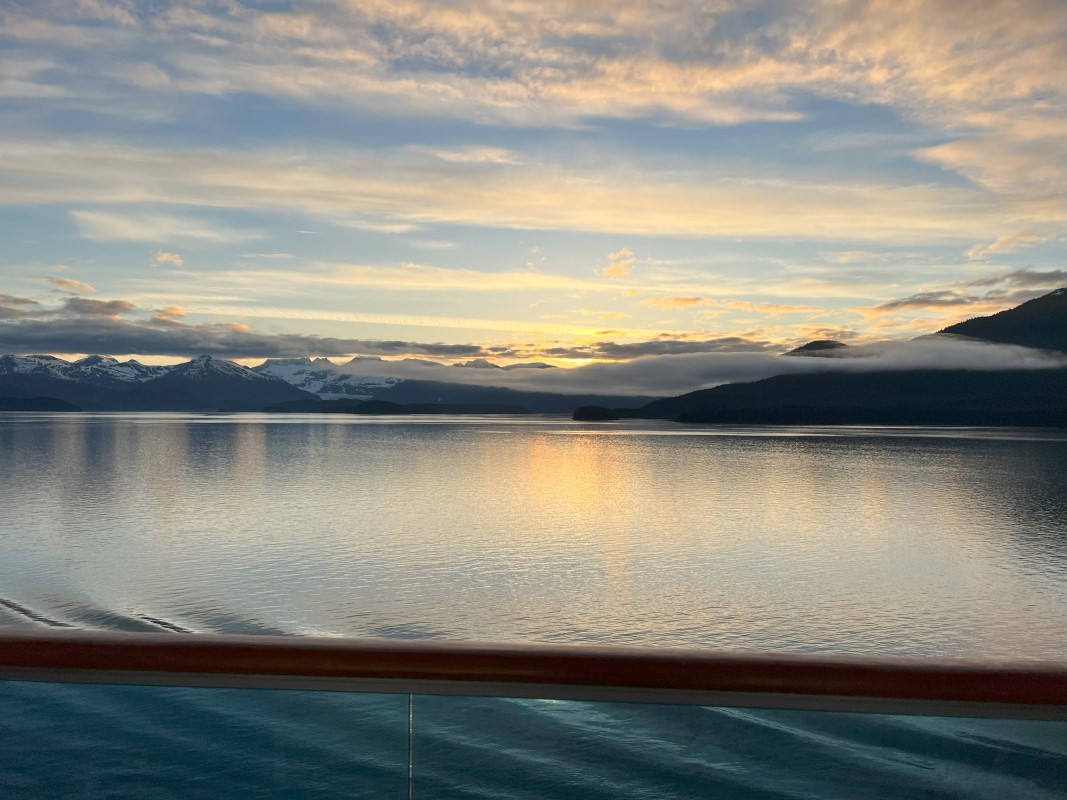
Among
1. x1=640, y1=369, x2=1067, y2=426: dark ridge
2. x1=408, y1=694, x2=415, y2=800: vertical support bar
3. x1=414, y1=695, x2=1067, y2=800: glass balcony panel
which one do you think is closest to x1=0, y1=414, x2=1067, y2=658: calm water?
x1=414, y1=695, x2=1067, y2=800: glass balcony panel

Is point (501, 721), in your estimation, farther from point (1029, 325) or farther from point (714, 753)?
point (1029, 325)

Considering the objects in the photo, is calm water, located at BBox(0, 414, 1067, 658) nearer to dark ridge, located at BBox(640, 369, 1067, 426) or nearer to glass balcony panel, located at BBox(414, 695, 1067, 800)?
glass balcony panel, located at BBox(414, 695, 1067, 800)

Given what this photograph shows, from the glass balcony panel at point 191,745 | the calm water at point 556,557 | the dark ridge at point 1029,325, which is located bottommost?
the calm water at point 556,557

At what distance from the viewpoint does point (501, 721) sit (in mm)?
1364

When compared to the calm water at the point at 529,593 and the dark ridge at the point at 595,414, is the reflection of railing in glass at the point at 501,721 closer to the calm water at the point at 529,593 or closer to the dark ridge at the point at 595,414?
the calm water at the point at 529,593

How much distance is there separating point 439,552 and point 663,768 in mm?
15035

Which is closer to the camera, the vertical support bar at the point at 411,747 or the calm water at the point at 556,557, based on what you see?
the vertical support bar at the point at 411,747

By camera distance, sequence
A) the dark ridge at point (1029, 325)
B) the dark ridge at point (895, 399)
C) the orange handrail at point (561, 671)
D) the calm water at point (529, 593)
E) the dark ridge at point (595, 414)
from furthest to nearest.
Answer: the dark ridge at point (595, 414) < the dark ridge at point (1029, 325) < the dark ridge at point (895, 399) < the calm water at point (529, 593) < the orange handrail at point (561, 671)

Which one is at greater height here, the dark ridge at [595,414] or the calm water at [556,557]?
the dark ridge at [595,414]

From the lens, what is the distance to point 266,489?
27594mm

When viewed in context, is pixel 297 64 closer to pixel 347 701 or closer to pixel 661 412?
pixel 347 701

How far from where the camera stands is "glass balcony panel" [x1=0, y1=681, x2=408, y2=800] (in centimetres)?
139

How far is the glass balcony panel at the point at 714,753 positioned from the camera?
131 centimetres

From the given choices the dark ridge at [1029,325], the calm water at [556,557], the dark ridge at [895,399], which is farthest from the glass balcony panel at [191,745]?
the dark ridge at [1029,325]
